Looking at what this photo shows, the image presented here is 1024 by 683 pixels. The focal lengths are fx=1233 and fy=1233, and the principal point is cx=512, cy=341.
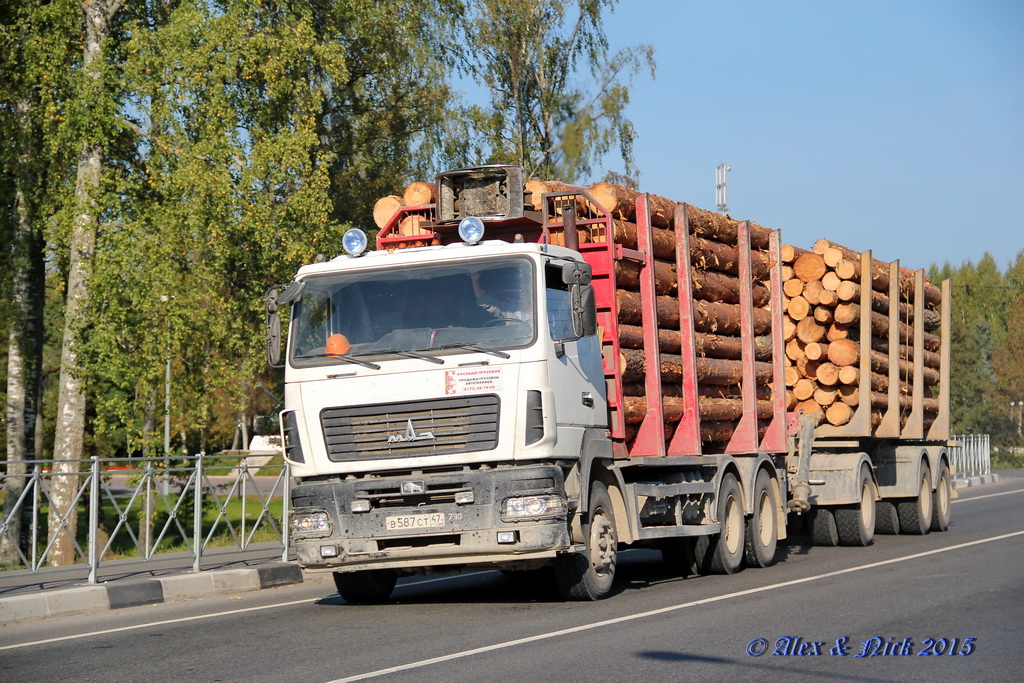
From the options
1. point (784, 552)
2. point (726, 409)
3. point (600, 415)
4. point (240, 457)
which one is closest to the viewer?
point (600, 415)

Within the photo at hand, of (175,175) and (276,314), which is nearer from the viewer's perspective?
(276,314)

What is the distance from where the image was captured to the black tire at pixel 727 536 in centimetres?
1314

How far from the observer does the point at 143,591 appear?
1214cm

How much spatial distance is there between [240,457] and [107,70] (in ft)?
25.8

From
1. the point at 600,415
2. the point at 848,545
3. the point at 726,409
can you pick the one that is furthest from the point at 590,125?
the point at 600,415

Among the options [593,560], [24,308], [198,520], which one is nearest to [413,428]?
[593,560]

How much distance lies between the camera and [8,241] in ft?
72.2

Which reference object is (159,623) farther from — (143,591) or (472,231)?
(472,231)

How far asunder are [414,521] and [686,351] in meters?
4.26

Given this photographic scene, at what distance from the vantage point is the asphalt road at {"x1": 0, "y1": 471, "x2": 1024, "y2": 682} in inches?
287

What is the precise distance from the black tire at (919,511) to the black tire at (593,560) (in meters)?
9.22

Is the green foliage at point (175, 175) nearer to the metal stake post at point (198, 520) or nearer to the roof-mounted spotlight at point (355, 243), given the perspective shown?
the metal stake post at point (198, 520)

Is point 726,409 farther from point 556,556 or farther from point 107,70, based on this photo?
point 107,70

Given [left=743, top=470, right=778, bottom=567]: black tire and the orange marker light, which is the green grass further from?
[left=743, top=470, right=778, bottom=567]: black tire
